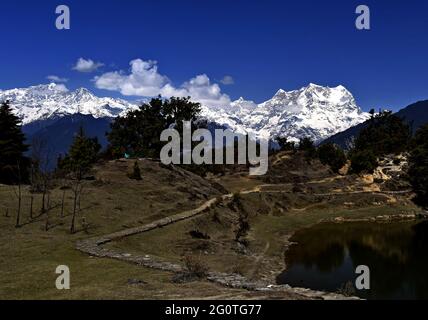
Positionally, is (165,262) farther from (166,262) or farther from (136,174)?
(136,174)

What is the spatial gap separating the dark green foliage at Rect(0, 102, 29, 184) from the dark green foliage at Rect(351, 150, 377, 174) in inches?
3855

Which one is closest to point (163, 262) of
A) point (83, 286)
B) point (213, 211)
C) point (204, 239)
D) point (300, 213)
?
point (83, 286)

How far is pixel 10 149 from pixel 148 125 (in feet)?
163

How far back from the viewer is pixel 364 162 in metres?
144

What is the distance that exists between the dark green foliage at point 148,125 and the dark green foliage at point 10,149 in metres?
35.8

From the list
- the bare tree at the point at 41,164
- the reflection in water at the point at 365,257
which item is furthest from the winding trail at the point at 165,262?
the reflection in water at the point at 365,257

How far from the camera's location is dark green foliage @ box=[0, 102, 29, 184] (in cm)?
8544

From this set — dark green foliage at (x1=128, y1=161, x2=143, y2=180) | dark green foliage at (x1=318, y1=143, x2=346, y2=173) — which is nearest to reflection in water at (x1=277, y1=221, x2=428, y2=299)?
dark green foliage at (x1=128, y1=161, x2=143, y2=180)

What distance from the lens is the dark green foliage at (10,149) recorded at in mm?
85438

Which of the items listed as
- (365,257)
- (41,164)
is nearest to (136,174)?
(41,164)

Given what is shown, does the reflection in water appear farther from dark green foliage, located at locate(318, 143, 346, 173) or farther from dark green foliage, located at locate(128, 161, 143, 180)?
dark green foliage, located at locate(318, 143, 346, 173)

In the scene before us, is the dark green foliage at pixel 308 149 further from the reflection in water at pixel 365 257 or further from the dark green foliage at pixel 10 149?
the dark green foliage at pixel 10 149
